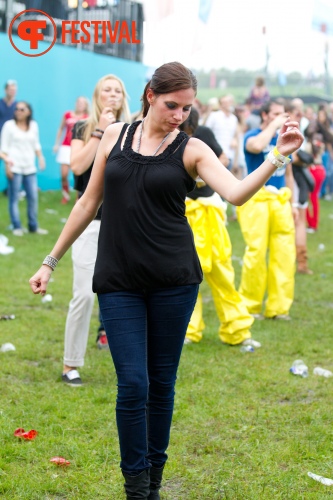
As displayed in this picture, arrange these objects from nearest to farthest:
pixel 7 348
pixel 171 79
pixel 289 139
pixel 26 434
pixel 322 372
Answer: pixel 289 139, pixel 171 79, pixel 26 434, pixel 322 372, pixel 7 348

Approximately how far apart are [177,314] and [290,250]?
439cm

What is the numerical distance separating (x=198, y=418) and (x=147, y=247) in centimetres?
195

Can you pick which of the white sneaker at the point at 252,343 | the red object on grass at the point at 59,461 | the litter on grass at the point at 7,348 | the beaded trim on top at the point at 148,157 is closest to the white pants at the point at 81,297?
the litter on grass at the point at 7,348

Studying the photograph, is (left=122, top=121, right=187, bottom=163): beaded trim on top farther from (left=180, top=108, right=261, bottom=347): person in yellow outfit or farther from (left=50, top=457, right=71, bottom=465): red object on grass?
(left=180, top=108, right=261, bottom=347): person in yellow outfit

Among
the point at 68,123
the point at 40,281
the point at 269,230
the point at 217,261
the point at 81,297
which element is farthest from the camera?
the point at 68,123

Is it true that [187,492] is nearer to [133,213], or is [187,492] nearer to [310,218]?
[133,213]

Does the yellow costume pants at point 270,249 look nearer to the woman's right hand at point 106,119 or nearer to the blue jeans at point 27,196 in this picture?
the woman's right hand at point 106,119

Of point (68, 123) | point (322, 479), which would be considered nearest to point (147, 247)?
point (322, 479)

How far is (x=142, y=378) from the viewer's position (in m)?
3.38

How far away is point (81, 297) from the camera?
18.3 feet

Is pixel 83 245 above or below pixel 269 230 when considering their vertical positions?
above

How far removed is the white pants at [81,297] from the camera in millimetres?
5574

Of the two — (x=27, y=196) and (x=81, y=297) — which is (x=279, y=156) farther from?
(x=27, y=196)

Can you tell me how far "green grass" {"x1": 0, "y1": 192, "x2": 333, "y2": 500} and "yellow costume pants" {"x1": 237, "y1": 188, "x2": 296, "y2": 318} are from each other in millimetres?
276
